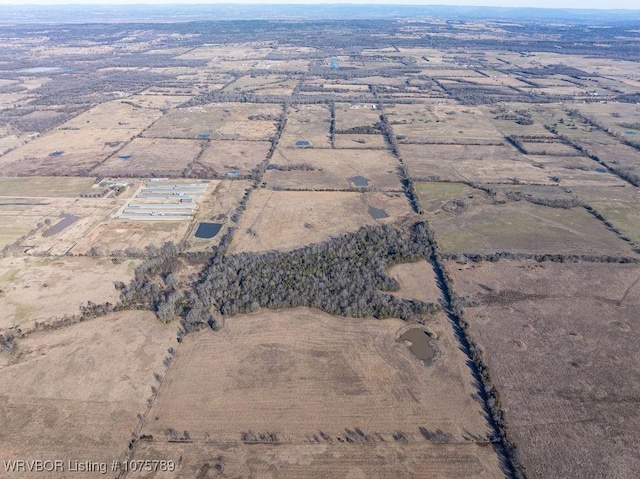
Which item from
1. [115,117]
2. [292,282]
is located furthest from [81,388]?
[115,117]

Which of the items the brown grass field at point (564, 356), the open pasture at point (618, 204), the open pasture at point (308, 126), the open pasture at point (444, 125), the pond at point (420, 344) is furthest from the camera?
the open pasture at point (444, 125)

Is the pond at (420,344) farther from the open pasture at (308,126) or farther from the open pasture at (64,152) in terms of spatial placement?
the open pasture at (64,152)

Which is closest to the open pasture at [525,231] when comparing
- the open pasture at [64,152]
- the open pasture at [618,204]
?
the open pasture at [618,204]

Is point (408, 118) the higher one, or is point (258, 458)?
point (408, 118)

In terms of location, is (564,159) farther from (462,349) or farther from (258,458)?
(258,458)

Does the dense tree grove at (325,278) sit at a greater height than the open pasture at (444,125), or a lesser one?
lesser

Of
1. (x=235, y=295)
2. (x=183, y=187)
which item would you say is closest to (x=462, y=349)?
(x=235, y=295)

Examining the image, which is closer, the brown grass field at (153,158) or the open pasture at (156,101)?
the brown grass field at (153,158)
